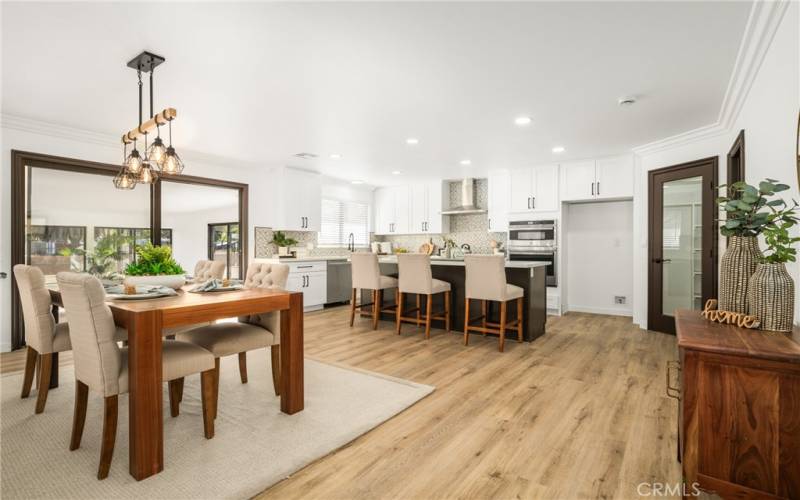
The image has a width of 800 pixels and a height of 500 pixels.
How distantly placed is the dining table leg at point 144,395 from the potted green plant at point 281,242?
4.75 metres

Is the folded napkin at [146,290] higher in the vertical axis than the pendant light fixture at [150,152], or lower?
lower

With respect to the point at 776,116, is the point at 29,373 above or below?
below

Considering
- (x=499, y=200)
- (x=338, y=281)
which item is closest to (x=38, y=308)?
(x=338, y=281)

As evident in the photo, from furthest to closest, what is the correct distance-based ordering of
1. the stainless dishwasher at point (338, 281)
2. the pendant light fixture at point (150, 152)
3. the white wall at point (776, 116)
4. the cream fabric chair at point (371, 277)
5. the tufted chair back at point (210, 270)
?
1. the stainless dishwasher at point (338, 281)
2. the cream fabric chair at point (371, 277)
3. the tufted chair back at point (210, 270)
4. the pendant light fixture at point (150, 152)
5. the white wall at point (776, 116)

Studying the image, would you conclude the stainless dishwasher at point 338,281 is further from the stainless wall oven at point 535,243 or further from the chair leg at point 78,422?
the chair leg at point 78,422

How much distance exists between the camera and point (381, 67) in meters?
2.85

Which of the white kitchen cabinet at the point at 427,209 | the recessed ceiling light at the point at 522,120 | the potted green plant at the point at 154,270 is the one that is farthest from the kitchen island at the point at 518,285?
the potted green plant at the point at 154,270

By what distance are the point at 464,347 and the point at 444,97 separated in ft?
7.93

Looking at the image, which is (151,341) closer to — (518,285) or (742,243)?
(742,243)

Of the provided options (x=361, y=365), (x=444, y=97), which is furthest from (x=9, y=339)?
(x=444, y=97)

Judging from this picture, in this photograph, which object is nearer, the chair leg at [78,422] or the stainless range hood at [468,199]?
the chair leg at [78,422]

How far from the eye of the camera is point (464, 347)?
13.6 ft

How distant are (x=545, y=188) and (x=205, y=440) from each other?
5.54 metres

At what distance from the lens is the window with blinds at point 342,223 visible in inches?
298
